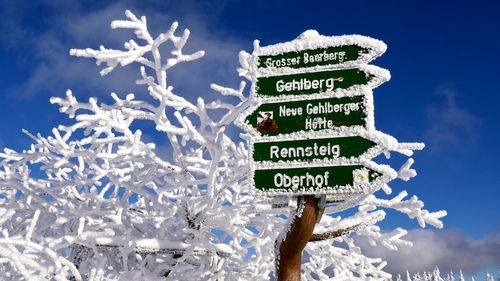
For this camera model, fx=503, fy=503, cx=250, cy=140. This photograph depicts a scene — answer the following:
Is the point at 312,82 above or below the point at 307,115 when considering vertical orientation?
above

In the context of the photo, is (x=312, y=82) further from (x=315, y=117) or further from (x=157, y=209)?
(x=157, y=209)

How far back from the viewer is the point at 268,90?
3.71 metres

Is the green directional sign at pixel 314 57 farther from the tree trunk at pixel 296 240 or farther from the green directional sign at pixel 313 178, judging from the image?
the tree trunk at pixel 296 240

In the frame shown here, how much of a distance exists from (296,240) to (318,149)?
70 cm

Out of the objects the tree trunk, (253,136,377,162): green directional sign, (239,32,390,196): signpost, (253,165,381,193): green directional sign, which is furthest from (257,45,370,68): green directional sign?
the tree trunk

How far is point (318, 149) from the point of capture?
346 cm

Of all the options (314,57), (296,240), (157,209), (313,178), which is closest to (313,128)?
(313,178)

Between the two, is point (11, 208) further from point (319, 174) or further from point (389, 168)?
point (389, 168)

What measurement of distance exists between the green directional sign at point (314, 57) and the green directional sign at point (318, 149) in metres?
0.59

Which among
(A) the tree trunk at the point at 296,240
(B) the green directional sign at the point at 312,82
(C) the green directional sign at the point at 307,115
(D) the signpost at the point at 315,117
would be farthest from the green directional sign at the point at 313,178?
(B) the green directional sign at the point at 312,82

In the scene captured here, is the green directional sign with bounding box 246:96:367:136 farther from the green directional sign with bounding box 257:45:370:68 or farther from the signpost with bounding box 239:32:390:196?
the green directional sign with bounding box 257:45:370:68

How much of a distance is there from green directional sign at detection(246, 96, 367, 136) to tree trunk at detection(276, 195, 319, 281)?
1.68 ft

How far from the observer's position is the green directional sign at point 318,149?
135 inches

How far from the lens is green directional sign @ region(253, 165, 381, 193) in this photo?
3.37m
